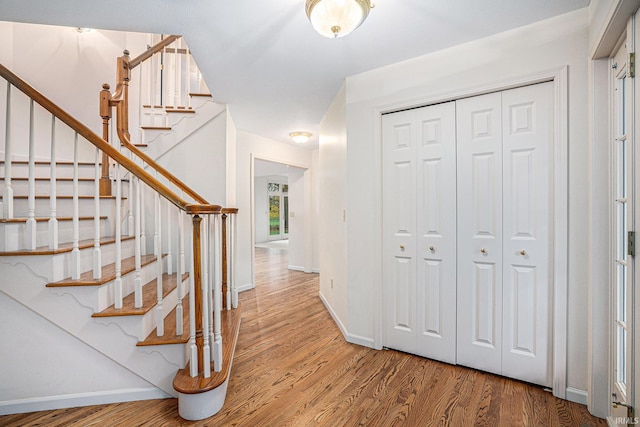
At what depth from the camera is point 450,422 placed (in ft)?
5.18

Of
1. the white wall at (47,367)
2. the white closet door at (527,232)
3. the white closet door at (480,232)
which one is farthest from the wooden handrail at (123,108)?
the white closet door at (527,232)

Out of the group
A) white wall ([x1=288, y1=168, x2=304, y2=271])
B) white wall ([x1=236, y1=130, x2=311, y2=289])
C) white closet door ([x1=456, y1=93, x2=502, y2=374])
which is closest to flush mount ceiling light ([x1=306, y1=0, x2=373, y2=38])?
white closet door ([x1=456, y1=93, x2=502, y2=374])

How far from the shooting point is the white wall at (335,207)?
109 inches

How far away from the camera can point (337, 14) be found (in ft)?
4.70

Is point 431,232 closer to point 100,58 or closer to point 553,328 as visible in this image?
point 553,328

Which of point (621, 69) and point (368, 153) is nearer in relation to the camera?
point (621, 69)

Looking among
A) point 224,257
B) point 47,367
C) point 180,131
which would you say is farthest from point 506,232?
point 180,131

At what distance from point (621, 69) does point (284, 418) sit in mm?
2585

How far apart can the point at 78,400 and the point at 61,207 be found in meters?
1.44

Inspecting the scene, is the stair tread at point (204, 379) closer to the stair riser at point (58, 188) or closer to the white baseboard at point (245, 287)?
the stair riser at point (58, 188)

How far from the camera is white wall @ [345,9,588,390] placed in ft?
5.63

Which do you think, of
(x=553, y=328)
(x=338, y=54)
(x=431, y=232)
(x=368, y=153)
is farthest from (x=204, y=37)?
(x=553, y=328)

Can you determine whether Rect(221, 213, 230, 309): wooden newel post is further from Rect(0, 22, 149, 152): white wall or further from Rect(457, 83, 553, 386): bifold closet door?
Rect(0, 22, 149, 152): white wall

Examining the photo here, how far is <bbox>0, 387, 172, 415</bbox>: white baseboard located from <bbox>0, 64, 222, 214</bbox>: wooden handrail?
1.20m
